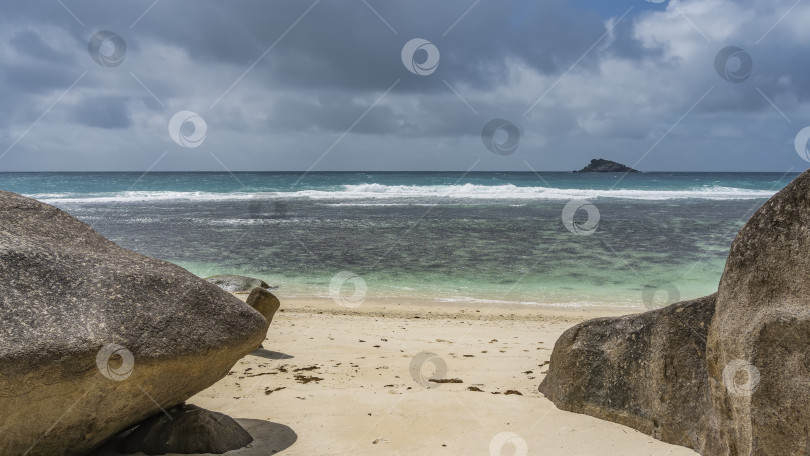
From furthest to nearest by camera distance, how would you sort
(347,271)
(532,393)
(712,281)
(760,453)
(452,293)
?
(347,271)
(712,281)
(452,293)
(532,393)
(760,453)

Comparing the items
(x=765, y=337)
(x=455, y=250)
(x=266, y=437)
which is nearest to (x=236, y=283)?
(x=455, y=250)

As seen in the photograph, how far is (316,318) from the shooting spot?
9.27 meters

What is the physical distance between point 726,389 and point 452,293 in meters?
8.63

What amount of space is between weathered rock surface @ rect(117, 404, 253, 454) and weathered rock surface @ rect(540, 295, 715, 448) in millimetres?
2451

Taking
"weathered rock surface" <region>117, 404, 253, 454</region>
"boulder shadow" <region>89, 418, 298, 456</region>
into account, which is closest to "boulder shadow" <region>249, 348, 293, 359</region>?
"boulder shadow" <region>89, 418, 298, 456</region>

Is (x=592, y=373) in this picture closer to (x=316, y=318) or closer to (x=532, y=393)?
(x=532, y=393)

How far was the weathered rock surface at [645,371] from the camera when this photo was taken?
394 centimetres

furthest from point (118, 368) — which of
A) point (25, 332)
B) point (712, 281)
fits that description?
point (712, 281)
